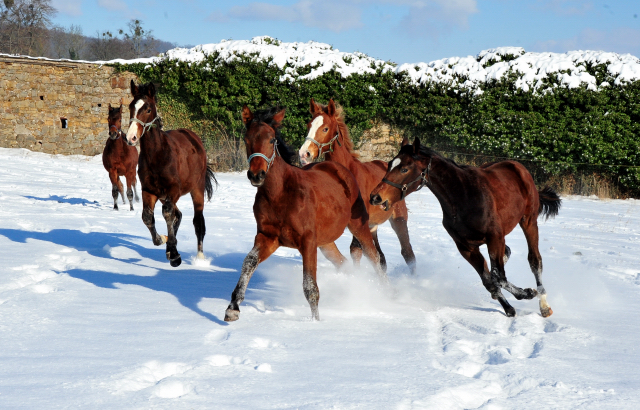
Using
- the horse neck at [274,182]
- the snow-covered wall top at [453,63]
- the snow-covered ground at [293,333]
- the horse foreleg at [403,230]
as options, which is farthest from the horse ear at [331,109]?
the snow-covered wall top at [453,63]

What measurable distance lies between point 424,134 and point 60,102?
12328 mm

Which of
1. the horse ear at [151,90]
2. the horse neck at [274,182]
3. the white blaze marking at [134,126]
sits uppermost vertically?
the horse ear at [151,90]

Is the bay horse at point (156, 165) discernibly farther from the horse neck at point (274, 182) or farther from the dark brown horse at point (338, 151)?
the horse neck at point (274, 182)

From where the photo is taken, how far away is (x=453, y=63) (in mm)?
15992

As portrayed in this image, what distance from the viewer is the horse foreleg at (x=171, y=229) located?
6320 millimetres

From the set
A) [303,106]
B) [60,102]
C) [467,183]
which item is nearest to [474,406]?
[467,183]

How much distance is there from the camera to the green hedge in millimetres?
13750

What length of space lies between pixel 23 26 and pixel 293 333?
144ft

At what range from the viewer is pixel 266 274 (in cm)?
644

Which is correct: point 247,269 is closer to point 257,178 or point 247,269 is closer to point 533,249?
point 257,178

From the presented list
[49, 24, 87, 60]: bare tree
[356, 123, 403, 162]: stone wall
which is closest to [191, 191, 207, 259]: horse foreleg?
[356, 123, 403, 162]: stone wall

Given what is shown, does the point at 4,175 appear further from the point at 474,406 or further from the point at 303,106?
the point at 474,406

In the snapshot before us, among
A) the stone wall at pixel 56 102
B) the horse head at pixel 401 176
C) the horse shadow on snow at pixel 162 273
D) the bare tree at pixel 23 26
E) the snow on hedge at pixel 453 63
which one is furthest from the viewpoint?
the bare tree at pixel 23 26

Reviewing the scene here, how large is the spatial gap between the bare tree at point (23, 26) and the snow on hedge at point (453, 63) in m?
25.5
